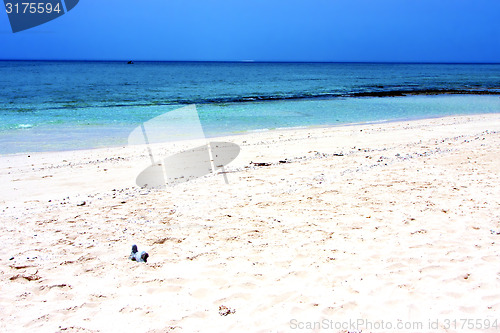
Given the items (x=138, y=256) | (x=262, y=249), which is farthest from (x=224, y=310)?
(x=138, y=256)

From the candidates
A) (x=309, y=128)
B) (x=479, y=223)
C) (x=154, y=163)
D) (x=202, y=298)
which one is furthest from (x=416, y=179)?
(x=309, y=128)

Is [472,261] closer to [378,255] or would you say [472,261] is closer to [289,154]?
[378,255]

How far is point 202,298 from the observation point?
10.9ft

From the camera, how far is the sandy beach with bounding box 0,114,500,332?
3.03 m

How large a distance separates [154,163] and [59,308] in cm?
590

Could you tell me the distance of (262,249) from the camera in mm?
4211

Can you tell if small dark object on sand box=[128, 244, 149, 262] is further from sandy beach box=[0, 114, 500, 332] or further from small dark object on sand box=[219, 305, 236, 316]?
small dark object on sand box=[219, 305, 236, 316]

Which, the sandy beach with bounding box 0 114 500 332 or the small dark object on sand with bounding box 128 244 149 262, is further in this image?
the small dark object on sand with bounding box 128 244 149 262

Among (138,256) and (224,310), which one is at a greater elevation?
(138,256)

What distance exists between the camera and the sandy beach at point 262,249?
9.95 feet

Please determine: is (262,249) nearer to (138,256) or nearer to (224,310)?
(224,310)

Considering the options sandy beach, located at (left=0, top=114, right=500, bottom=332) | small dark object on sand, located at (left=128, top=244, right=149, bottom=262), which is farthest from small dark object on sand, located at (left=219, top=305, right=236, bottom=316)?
small dark object on sand, located at (left=128, top=244, right=149, bottom=262)

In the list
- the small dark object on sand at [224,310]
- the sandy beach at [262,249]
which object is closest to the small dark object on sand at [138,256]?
the sandy beach at [262,249]

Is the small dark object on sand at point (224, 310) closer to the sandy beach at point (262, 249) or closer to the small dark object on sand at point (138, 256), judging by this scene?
the sandy beach at point (262, 249)
